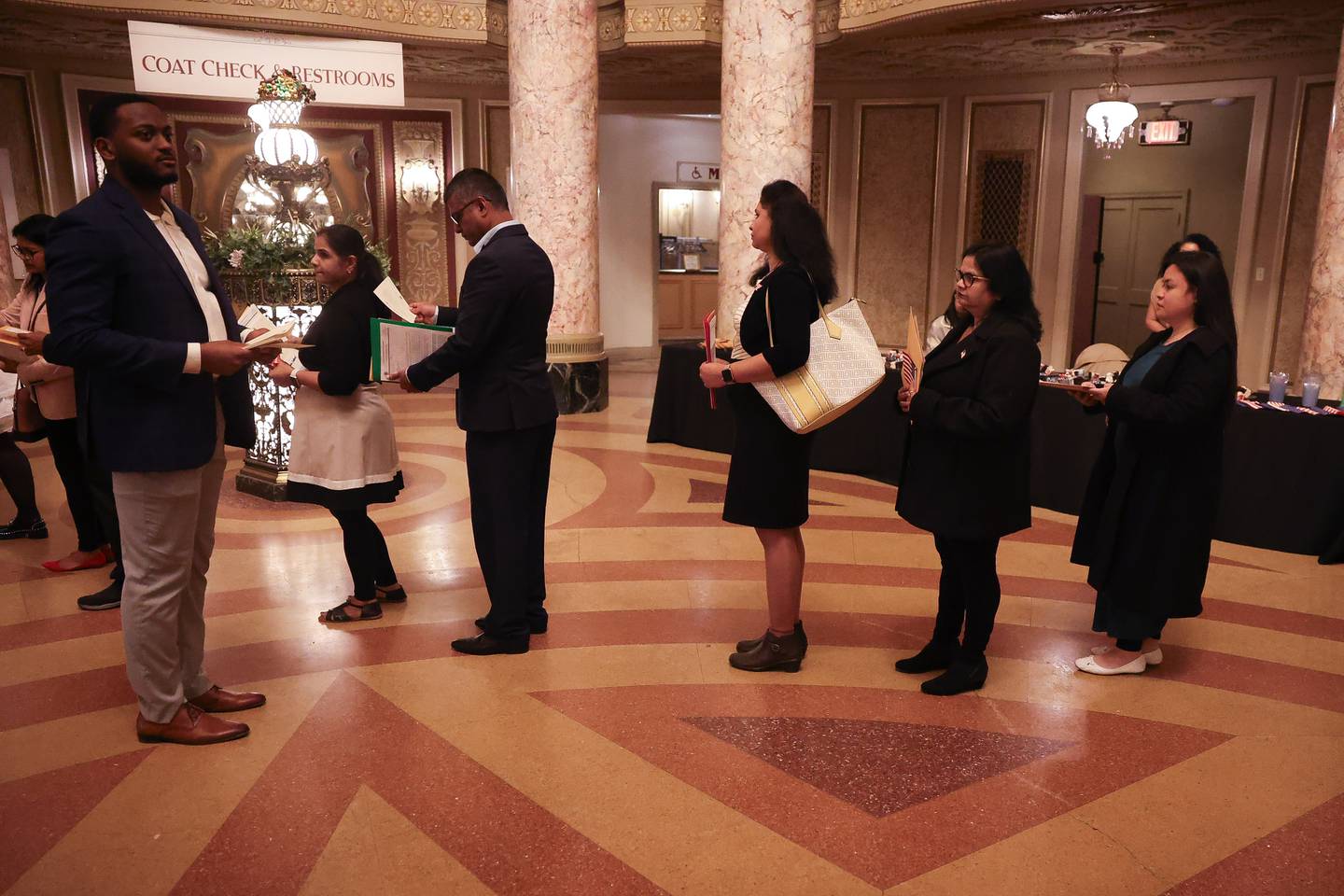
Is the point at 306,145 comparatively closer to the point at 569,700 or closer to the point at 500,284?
the point at 500,284

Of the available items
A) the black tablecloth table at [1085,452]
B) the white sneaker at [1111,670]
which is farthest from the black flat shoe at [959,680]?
the black tablecloth table at [1085,452]

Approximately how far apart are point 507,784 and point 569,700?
54 centimetres

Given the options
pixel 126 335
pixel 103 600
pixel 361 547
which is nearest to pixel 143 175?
pixel 126 335

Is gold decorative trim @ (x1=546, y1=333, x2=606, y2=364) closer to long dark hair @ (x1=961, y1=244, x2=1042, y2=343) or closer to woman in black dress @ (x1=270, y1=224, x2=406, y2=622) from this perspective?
woman in black dress @ (x1=270, y1=224, x2=406, y2=622)

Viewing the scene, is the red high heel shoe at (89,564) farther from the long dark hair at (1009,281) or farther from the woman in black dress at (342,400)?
the long dark hair at (1009,281)

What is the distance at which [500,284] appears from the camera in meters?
3.31

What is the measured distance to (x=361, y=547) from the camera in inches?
153

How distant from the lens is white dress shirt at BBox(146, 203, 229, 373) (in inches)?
108

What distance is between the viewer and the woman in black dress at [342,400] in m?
3.65

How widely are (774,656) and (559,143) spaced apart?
5662 mm

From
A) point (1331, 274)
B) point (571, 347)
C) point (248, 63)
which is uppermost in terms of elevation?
point (248, 63)

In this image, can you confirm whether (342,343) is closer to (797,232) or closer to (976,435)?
(797,232)

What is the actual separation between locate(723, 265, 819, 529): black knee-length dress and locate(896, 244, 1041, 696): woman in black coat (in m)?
0.37

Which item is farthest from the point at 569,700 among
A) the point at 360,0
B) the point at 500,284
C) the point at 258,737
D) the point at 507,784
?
the point at 360,0
